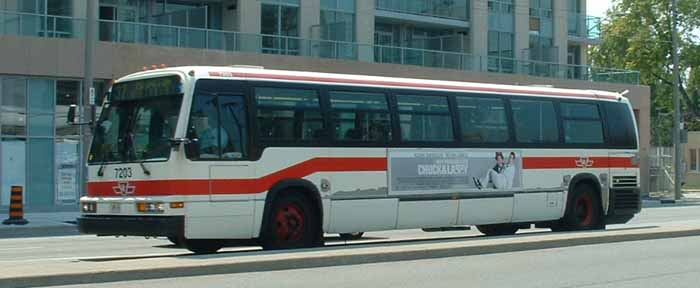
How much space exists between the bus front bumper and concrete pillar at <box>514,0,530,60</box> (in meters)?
37.1

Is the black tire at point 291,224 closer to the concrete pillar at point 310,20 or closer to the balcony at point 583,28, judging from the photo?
the concrete pillar at point 310,20

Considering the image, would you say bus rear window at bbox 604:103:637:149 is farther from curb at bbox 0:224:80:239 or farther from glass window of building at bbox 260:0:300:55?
glass window of building at bbox 260:0:300:55

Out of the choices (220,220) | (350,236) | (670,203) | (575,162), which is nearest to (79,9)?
(350,236)

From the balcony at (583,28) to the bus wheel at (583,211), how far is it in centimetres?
3394

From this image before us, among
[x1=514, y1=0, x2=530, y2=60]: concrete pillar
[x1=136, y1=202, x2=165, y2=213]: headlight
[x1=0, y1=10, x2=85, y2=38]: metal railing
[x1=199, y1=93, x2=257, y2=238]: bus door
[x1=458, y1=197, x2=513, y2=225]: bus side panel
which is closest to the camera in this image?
[x1=136, y1=202, x2=165, y2=213]: headlight

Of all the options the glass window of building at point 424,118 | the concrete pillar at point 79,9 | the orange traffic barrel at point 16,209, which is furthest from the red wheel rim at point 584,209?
the concrete pillar at point 79,9

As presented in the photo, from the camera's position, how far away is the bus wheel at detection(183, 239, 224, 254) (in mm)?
16125

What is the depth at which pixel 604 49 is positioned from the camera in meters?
85.5

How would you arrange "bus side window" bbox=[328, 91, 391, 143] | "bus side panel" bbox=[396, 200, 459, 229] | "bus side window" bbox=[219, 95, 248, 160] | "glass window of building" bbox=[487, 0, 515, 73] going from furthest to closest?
"glass window of building" bbox=[487, 0, 515, 73], "bus side panel" bbox=[396, 200, 459, 229], "bus side window" bbox=[328, 91, 391, 143], "bus side window" bbox=[219, 95, 248, 160]

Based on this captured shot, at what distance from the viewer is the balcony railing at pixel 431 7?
148ft

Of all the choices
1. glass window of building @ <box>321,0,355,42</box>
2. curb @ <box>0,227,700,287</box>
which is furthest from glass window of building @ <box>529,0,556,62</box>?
curb @ <box>0,227,700,287</box>

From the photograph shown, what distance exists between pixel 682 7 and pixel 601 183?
6043 cm

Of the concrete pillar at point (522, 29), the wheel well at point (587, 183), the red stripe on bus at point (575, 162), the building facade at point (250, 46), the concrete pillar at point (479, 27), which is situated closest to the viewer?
the red stripe on bus at point (575, 162)

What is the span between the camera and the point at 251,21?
1544 inches
